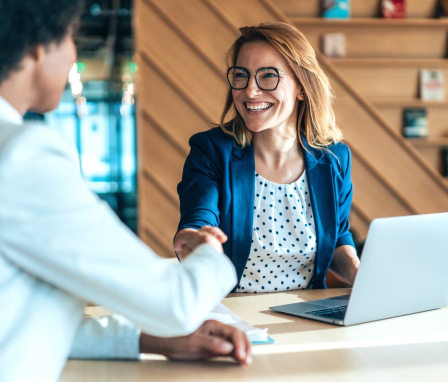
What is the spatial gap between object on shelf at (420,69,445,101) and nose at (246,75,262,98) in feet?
9.52

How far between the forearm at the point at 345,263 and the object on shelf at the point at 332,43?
275 centimetres

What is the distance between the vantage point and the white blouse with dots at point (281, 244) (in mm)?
2027

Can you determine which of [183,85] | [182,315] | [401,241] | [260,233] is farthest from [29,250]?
[183,85]

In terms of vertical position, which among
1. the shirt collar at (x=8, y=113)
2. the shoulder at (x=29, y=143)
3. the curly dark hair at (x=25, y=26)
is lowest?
the shoulder at (x=29, y=143)

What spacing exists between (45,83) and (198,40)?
3.33 metres

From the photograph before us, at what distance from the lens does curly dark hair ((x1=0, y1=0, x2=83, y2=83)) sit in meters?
0.95

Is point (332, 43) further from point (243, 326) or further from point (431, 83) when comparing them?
point (243, 326)

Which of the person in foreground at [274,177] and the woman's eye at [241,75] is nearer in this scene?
the person in foreground at [274,177]

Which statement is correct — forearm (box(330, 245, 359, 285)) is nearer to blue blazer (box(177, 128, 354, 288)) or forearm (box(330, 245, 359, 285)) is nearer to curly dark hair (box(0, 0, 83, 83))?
blue blazer (box(177, 128, 354, 288))

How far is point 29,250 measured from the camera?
884 millimetres

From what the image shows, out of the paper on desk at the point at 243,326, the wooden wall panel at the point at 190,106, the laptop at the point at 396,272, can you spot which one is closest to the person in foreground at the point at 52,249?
the paper on desk at the point at 243,326

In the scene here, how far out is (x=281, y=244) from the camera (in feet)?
6.66

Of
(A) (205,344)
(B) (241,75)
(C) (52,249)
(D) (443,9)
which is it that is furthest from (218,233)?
(D) (443,9)

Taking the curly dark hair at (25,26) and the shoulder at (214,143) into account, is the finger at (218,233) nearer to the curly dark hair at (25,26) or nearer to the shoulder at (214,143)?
the curly dark hair at (25,26)
